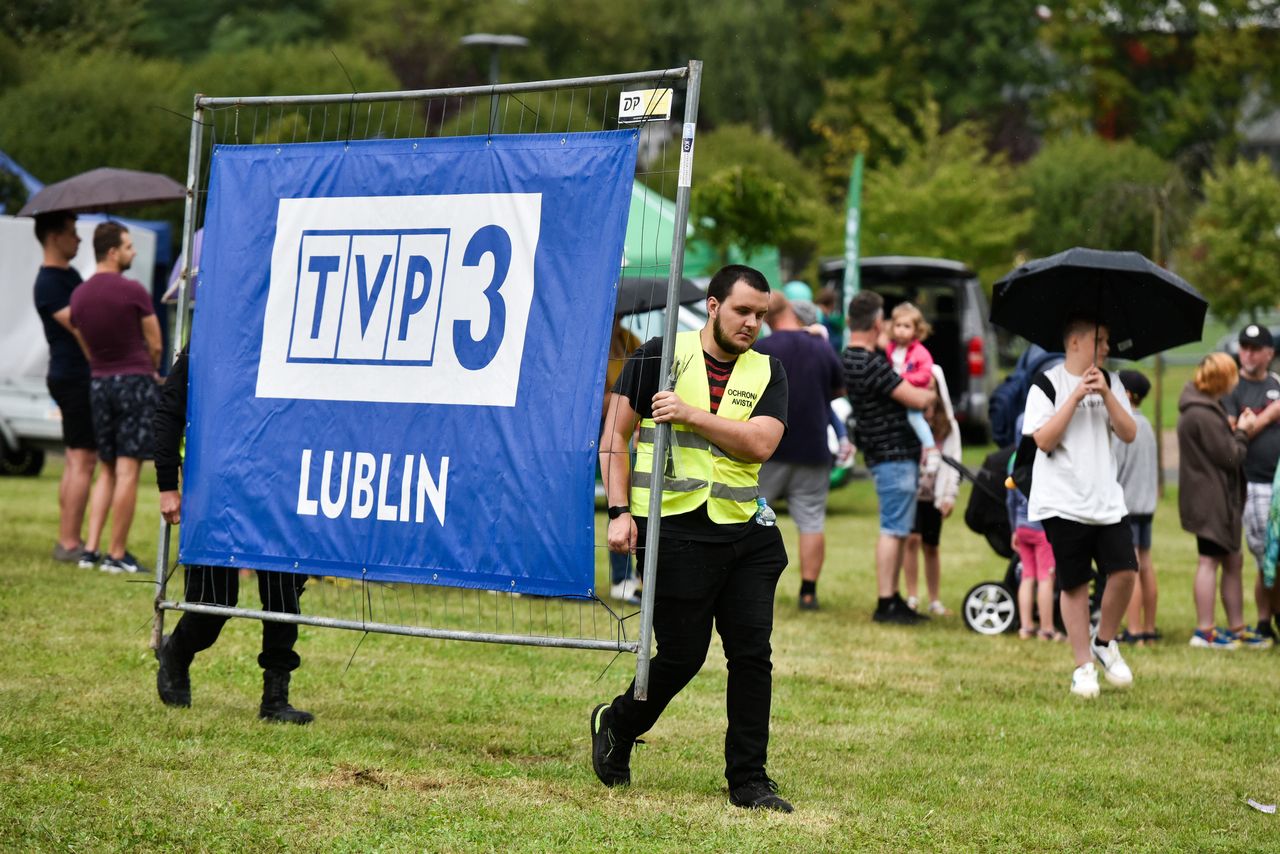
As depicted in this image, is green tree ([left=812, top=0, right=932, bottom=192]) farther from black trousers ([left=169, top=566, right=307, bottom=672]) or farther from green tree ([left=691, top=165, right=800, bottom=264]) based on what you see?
black trousers ([left=169, top=566, right=307, bottom=672])

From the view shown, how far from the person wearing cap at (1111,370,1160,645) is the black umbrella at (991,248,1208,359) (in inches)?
65.0

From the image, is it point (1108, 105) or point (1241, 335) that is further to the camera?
point (1108, 105)

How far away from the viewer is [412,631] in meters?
6.40

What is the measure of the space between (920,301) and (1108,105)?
28679mm

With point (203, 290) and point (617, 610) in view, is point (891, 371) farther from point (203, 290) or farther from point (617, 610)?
point (203, 290)

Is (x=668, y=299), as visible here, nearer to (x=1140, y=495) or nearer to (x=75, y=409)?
(x=1140, y=495)

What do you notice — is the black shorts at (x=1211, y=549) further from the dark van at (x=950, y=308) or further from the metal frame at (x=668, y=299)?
the dark van at (x=950, y=308)

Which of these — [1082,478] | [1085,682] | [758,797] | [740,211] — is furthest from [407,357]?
[740,211]

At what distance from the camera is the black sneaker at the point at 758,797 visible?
5.91m

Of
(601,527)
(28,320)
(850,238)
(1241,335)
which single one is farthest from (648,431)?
(850,238)

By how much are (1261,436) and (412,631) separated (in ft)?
21.7

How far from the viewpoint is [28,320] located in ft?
64.6

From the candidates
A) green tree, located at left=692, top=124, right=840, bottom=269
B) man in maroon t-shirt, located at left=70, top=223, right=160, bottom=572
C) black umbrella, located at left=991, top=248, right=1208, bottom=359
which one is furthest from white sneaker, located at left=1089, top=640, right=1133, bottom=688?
green tree, located at left=692, top=124, right=840, bottom=269

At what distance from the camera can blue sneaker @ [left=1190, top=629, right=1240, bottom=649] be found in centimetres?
1072
